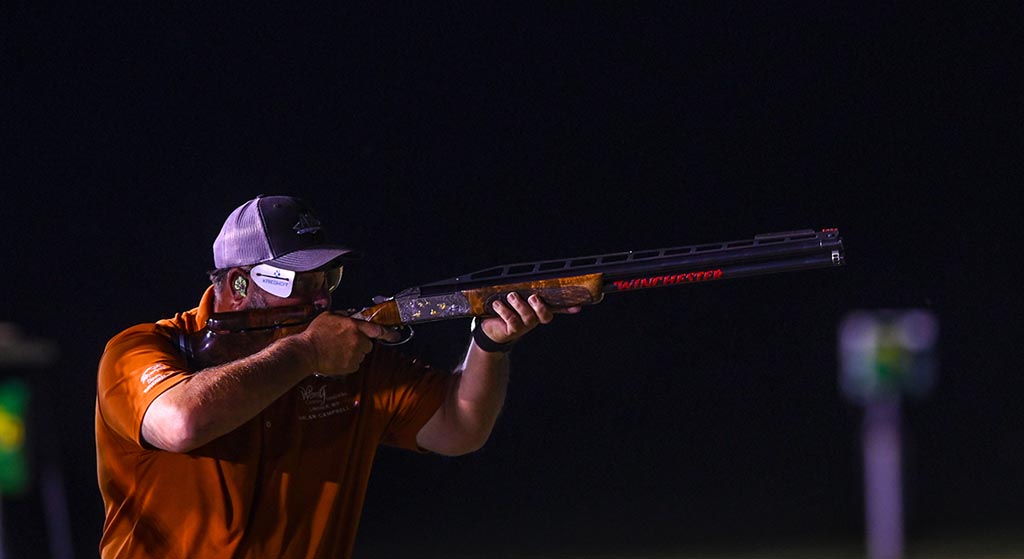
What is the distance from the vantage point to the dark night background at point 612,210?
3.77 meters

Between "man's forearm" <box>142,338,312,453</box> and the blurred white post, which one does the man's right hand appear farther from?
the blurred white post

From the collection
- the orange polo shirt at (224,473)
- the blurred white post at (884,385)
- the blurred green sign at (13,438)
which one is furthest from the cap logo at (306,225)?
the blurred white post at (884,385)

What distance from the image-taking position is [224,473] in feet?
6.09

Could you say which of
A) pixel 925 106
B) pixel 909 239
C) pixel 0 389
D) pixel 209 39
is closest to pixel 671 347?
pixel 909 239

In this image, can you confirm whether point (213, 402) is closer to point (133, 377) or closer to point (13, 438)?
point (133, 377)

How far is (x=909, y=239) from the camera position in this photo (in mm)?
4402

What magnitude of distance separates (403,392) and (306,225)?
37cm

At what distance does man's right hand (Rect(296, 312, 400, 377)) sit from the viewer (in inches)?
73.1

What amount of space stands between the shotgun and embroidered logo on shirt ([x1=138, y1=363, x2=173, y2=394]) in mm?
122

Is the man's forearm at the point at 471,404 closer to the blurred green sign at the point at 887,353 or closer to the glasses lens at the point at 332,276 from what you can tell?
the glasses lens at the point at 332,276

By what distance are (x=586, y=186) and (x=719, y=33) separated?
80cm

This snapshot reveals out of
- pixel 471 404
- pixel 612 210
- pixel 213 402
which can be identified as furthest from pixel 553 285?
pixel 612 210

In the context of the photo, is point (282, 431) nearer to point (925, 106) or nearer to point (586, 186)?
point (586, 186)

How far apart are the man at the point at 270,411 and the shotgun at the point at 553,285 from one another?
35mm
